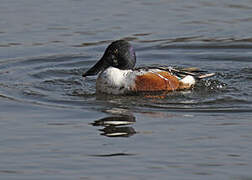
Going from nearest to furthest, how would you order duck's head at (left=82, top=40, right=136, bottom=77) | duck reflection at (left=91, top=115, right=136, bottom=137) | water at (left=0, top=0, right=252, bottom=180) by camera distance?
water at (left=0, top=0, right=252, bottom=180), duck reflection at (left=91, top=115, right=136, bottom=137), duck's head at (left=82, top=40, right=136, bottom=77)

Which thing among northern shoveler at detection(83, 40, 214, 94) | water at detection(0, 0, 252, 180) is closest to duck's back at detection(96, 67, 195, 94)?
northern shoveler at detection(83, 40, 214, 94)

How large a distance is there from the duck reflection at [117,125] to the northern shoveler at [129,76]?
59.9 inches

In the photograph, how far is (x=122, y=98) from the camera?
35.6 feet

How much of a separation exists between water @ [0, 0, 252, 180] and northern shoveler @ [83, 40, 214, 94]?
23cm

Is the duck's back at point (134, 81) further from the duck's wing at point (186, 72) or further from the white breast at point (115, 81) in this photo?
the duck's wing at point (186, 72)

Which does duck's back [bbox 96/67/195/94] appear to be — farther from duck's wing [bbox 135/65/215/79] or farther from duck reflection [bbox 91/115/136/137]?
duck reflection [bbox 91/115/136/137]

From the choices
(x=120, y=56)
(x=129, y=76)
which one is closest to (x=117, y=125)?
(x=129, y=76)

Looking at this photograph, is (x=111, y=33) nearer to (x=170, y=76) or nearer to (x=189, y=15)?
(x=189, y=15)

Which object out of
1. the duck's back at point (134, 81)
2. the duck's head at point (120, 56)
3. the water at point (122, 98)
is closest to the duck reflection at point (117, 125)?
the water at point (122, 98)

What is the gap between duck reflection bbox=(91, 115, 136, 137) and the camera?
8.75 metres

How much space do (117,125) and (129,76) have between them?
208 cm

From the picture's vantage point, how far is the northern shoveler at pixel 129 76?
1106cm

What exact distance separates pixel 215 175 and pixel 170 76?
4.37 meters

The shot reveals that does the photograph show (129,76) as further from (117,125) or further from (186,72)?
(117,125)
